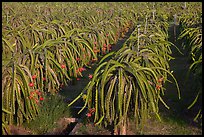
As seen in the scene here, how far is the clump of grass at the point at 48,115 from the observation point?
4.74 metres

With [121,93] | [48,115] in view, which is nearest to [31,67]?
[48,115]

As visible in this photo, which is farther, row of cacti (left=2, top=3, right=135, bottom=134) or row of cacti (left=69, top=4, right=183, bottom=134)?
row of cacti (left=2, top=3, right=135, bottom=134)

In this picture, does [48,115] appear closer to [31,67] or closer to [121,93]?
[31,67]

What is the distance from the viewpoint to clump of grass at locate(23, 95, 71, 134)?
4.74 meters

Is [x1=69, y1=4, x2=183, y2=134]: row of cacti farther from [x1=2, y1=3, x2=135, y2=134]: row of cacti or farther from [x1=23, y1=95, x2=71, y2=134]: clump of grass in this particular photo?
[x1=23, y1=95, x2=71, y2=134]: clump of grass

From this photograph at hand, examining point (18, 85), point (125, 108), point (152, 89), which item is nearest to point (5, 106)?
point (18, 85)

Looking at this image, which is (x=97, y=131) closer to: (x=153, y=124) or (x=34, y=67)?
(x=153, y=124)

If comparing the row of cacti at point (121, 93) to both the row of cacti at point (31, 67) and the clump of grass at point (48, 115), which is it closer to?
the row of cacti at point (31, 67)

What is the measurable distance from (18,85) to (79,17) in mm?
6629

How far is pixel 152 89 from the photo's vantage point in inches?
161

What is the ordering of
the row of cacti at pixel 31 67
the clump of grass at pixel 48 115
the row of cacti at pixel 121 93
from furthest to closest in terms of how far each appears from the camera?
the clump of grass at pixel 48 115 → the row of cacti at pixel 31 67 → the row of cacti at pixel 121 93

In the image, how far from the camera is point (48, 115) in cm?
500

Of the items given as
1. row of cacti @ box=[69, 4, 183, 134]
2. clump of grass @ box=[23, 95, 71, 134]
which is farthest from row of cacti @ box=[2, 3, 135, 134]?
row of cacti @ box=[69, 4, 183, 134]

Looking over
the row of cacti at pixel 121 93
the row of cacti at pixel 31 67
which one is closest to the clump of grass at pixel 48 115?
the row of cacti at pixel 31 67
